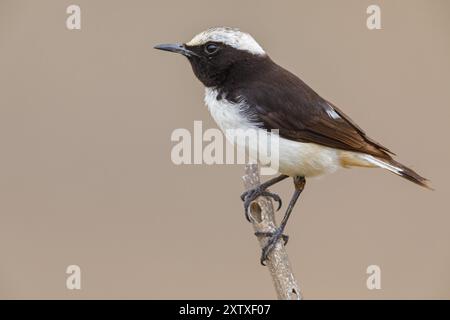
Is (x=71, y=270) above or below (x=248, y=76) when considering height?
below

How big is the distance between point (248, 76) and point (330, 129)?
708 mm

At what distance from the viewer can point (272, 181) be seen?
5.86 meters

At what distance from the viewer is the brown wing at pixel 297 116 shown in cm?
522

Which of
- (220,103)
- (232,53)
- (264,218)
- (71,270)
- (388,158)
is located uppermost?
(232,53)

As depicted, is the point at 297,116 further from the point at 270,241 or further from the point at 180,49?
the point at 180,49

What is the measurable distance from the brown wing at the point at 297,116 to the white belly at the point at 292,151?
0.05 meters

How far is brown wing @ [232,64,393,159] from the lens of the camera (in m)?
5.22

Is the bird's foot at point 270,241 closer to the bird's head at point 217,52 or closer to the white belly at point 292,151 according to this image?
the white belly at point 292,151

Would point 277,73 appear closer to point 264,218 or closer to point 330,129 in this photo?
point 330,129

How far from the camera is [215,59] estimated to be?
545 cm

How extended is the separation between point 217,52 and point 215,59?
0.05m

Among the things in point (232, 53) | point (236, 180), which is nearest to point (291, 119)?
point (232, 53)

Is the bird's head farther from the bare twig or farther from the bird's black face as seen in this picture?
the bare twig

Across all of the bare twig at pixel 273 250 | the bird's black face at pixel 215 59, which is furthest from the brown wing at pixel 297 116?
the bare twig at pixel 273 250
